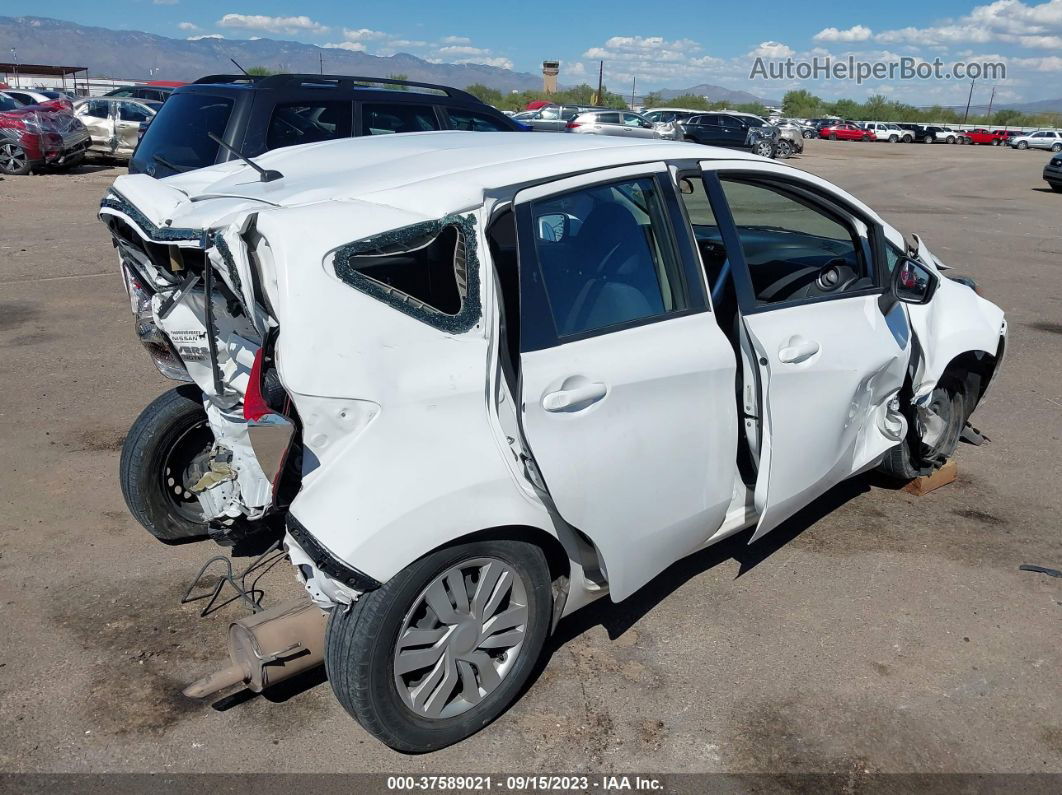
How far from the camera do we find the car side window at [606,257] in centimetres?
308

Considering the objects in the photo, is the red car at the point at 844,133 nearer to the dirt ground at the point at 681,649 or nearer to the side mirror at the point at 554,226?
the dirt ground at the point at 681,649

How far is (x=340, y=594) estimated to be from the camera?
8.83 feet

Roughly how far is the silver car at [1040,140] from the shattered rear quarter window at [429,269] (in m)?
62.6

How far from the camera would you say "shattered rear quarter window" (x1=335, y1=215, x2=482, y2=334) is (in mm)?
2730

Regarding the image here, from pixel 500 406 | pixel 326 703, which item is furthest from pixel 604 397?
pixel 326 703

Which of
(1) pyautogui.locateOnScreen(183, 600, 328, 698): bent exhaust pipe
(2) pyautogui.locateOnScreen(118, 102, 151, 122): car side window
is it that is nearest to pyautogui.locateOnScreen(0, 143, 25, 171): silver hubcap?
(2) pyautogui.locateOnScreen(118, 102, 151, 122): car side window

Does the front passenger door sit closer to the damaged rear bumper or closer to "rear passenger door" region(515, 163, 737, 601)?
"rear passenger door" region(515, 163, 737, 601)

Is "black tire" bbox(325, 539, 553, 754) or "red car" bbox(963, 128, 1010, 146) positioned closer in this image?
"black tire" bbox(325, 539, 553, 754)

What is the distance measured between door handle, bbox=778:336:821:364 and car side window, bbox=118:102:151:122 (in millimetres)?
21931

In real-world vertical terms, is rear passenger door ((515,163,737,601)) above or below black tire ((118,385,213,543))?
above

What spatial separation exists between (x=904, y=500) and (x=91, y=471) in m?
4.46

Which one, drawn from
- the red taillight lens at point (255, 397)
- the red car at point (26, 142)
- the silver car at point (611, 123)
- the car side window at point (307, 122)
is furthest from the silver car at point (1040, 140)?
the red taillight lens at point (255, 397)

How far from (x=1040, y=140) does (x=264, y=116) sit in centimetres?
6245

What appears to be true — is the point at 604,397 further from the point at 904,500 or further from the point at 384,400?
the point at 904,500
